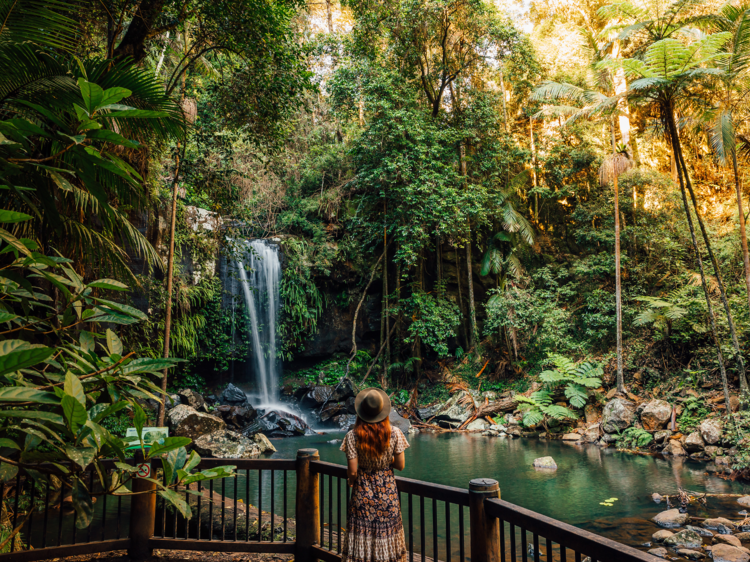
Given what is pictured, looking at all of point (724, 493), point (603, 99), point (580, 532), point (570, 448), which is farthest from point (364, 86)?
point (580, 532)

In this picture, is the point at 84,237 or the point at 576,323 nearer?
the point at 84,237

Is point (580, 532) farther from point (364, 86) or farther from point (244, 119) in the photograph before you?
point (364, 86)

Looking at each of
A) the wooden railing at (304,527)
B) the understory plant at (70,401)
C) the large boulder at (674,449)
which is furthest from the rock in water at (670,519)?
the understory plant at (70,401)

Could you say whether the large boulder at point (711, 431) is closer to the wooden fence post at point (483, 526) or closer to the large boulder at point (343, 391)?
the wooden fence post at point (483, 526)

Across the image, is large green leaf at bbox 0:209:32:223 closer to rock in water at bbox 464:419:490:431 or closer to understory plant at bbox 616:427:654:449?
understory plant at bbox 616:427:654:449

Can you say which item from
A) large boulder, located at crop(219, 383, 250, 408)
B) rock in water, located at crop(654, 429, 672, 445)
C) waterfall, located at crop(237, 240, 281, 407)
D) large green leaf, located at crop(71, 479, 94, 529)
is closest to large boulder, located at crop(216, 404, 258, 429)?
large boulder, located at crop(219, 383, 250, 408)

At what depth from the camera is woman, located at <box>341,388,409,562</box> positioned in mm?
2660

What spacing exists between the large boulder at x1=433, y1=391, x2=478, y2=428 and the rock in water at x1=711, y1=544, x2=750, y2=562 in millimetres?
8999

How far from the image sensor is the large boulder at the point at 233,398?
13540mm

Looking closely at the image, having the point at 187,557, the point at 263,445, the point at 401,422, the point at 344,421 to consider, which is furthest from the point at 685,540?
the point at 344,421

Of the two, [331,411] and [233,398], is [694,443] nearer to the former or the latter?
[331,411]

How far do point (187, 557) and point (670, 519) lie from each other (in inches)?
227

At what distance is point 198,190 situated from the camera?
751 cm

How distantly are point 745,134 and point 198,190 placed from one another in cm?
1265
